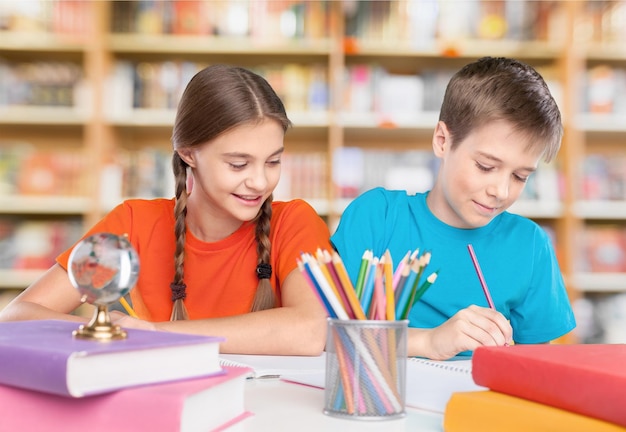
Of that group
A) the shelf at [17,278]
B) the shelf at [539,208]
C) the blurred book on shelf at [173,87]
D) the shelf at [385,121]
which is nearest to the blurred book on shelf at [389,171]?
the shelf at [385,121]

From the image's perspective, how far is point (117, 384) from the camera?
0.51 m

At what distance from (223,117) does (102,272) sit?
2.22 feet

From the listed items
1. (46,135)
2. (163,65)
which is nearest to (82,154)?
(46,135)

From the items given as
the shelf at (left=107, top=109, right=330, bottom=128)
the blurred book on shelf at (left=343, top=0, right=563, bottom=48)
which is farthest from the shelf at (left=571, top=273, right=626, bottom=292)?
the shelf at (left=107, top=109, right=330, bottom=128)

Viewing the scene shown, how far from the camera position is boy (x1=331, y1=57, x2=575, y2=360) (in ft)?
3.93

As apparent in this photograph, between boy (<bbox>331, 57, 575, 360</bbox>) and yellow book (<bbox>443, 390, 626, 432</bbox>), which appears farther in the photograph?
boy (<bbox>331, 57, 575, 360</bbox>)

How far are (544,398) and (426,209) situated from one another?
814 mm

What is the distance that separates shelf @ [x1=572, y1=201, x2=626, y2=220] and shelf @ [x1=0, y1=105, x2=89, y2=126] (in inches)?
76.6

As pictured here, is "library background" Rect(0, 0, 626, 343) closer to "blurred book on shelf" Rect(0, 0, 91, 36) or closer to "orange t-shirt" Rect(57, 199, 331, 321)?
"blurred book on shelf" Rect(0, 0, 91, 36)

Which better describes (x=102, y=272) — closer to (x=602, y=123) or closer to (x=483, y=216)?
(x=483, y=216)

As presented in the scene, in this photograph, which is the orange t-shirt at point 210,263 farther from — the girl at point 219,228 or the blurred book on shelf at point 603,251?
the blurred book on shelf at point 603,251

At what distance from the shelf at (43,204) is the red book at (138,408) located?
2387 mm

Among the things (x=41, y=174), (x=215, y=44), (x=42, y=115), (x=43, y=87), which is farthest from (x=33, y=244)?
(x=215, y=44)

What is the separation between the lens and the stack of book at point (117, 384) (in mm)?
495
